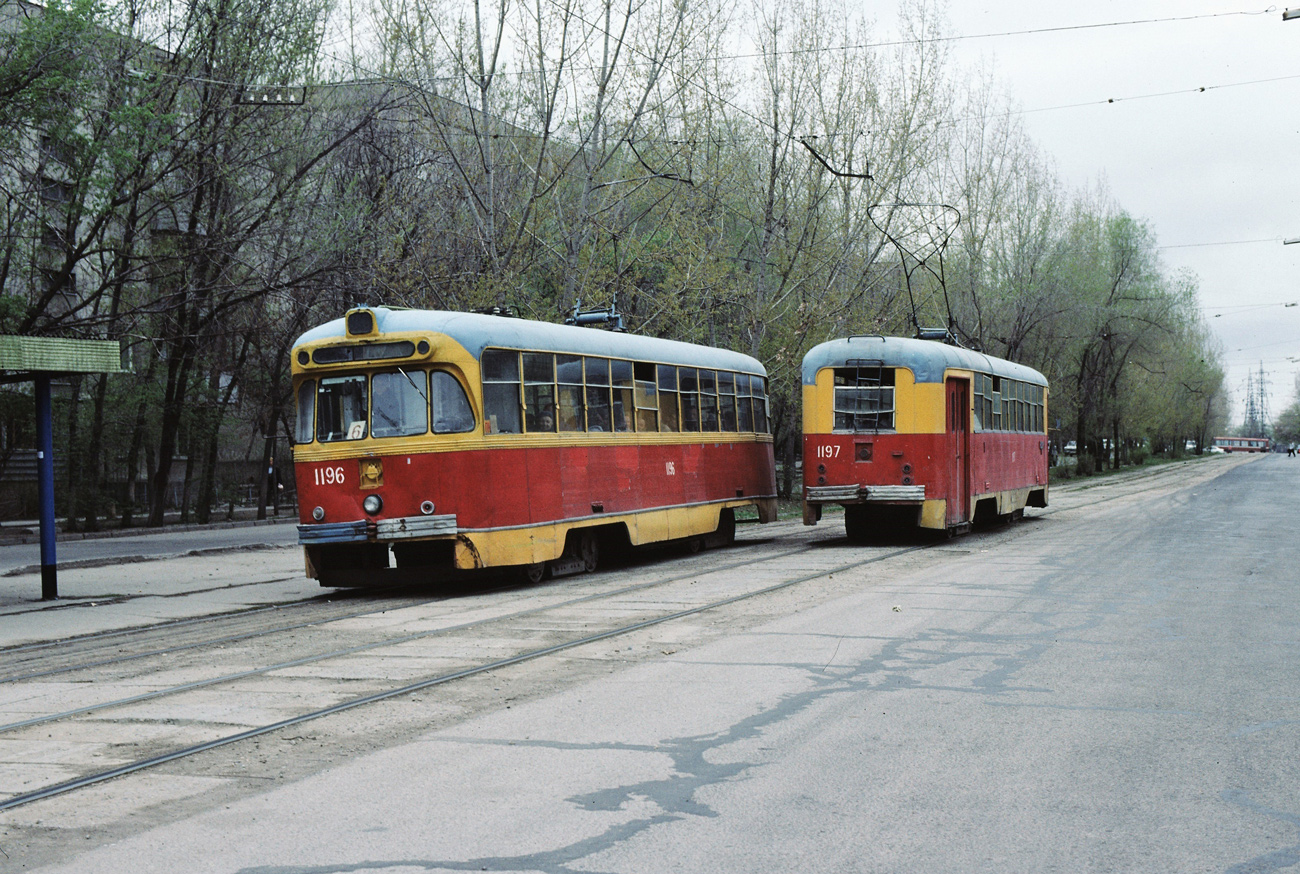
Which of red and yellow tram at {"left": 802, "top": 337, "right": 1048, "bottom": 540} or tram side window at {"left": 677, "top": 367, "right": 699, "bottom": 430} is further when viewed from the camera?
red and yellow tram at {"left": 802, "top": 337, "right": 1048, "bottom": 540}

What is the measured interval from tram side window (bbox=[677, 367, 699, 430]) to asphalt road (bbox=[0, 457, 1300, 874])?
27.0 ft

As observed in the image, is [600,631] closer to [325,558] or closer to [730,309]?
[325,558]

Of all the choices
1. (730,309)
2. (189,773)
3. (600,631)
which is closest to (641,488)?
(600,631)

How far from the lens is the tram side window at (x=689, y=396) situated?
1900cm

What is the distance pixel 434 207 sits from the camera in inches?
1246

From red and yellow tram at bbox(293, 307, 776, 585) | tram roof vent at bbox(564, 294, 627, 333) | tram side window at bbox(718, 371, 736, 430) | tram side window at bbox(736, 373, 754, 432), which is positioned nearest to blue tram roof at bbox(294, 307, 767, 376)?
red and yellow tram at bbox(293, 307, 776, 585)

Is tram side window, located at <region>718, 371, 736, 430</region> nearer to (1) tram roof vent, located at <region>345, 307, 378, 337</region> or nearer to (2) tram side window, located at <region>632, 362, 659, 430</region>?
(2) tram side window, located at <region>632, 362, 659, 430</region>

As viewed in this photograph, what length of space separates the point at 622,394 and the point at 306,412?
170 inches

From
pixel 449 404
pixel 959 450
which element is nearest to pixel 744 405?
pixel 959 450

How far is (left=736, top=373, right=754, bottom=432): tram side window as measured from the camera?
21.2m

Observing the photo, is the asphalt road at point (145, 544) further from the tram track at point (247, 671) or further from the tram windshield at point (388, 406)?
the tram track at point (247, 671)

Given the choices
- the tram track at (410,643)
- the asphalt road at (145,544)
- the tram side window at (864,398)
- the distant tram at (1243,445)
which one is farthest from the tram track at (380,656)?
the distant tram at (1243,445)

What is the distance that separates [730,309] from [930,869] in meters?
27.8

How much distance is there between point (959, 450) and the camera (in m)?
20.8
